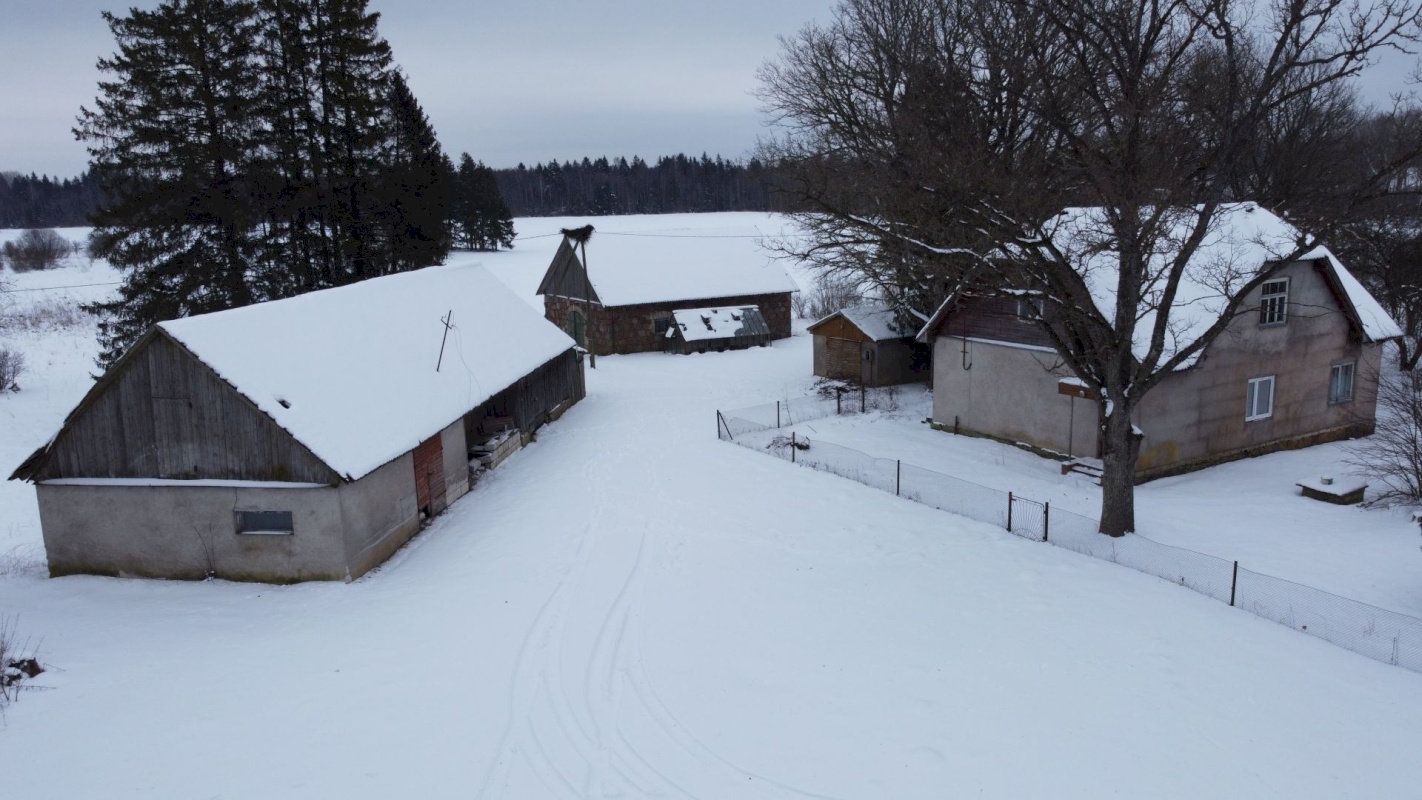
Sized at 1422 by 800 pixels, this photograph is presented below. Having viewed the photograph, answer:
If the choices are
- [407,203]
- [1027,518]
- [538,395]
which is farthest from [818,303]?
[1027,518]

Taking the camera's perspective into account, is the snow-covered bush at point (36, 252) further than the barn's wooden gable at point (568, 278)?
Yes

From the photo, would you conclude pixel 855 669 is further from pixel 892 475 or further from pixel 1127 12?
pixel 1127 12

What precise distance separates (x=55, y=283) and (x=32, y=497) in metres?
48.3

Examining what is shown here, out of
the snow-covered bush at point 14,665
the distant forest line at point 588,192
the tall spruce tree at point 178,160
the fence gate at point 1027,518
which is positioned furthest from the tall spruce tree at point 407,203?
the distant forest line at point 588,192

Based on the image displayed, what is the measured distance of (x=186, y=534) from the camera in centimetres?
1545

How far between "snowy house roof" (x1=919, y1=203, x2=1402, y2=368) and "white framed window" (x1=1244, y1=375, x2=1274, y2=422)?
2.73m

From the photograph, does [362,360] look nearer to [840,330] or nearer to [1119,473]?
[1119,473]

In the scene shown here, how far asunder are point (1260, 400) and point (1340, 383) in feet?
13.6

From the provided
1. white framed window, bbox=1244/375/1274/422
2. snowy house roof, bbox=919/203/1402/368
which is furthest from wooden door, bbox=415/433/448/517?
white framed window, bbox=1244/375/1274/422

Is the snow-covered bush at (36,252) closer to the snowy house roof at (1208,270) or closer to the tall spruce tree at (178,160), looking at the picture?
the tall spruce tree at (178,160)

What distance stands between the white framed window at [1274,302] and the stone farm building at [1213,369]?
0.13 feet

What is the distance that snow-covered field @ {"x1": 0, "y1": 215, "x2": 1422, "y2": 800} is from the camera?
9.38m

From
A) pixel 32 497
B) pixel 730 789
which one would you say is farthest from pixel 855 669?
pixel 32 497

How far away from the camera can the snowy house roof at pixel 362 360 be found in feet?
50.4
